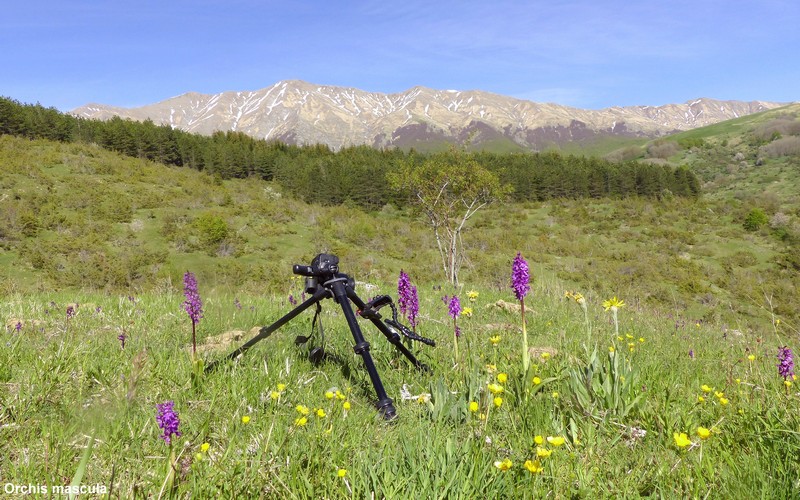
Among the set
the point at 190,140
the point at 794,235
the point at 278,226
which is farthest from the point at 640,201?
Answer: the point at 190,140

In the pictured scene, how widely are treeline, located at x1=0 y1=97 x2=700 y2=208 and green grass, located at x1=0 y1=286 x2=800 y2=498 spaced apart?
56166 mm

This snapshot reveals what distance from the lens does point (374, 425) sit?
226 cm

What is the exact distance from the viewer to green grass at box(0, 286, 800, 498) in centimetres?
165

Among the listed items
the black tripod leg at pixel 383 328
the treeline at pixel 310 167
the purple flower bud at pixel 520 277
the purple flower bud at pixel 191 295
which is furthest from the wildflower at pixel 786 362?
the treeline at pixel 310 167

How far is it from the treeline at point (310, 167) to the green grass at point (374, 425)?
56.2m

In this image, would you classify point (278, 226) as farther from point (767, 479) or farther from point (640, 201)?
point (640, 201)

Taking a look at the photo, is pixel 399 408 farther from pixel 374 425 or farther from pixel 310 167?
pixel 310 167

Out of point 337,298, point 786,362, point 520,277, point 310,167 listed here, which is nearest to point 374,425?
point 337,298

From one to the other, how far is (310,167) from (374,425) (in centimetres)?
6943

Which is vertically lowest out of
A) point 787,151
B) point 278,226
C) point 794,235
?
point 794,235

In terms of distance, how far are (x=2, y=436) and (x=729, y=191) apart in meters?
97.3

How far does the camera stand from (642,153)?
148 m

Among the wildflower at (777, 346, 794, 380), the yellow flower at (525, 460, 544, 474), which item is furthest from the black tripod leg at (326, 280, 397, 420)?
the wildflower at (777, 346, 794, 380)

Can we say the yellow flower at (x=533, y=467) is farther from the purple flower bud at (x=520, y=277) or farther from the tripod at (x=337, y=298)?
the purple flower bud at (x=520, y=277)
